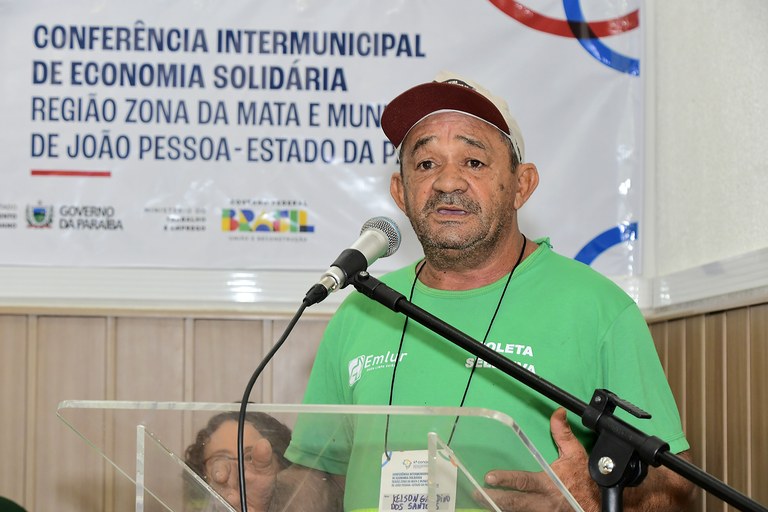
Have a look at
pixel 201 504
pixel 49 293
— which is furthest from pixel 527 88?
pixel 201 504

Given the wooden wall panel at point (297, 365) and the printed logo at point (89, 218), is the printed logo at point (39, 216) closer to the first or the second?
the printed logo at point (89, 218)

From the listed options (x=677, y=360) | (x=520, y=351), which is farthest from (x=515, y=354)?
(x=677, y=360)

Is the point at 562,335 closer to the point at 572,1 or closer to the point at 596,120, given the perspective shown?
the point at 596,120

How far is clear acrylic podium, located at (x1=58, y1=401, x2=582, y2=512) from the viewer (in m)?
1.10

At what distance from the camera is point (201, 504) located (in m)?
1.27

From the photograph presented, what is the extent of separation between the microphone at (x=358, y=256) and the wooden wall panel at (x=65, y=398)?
5.38ft

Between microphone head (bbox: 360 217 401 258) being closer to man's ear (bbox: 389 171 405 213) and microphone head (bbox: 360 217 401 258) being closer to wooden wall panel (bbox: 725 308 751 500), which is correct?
man's ear (bbox: 389 171 405 213)

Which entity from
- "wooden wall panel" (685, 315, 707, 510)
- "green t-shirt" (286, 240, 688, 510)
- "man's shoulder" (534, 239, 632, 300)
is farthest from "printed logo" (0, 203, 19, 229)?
"wooden wall panel" (685, 315, 707, 510)

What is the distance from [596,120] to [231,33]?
109cm

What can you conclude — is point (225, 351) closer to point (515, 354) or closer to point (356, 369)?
point (356, 369)

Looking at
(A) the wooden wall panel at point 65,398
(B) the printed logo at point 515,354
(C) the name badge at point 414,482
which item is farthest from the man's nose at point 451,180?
(A) the wooden wall panel at point 65,398

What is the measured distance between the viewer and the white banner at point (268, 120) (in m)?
2.87

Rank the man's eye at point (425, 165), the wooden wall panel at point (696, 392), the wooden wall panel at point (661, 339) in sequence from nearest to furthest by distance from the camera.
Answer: the man's eye at point (425, 165), the wooden wall panel at point (696, 392), the wooden wall panel at point (661, 339)

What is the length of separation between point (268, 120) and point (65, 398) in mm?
998
